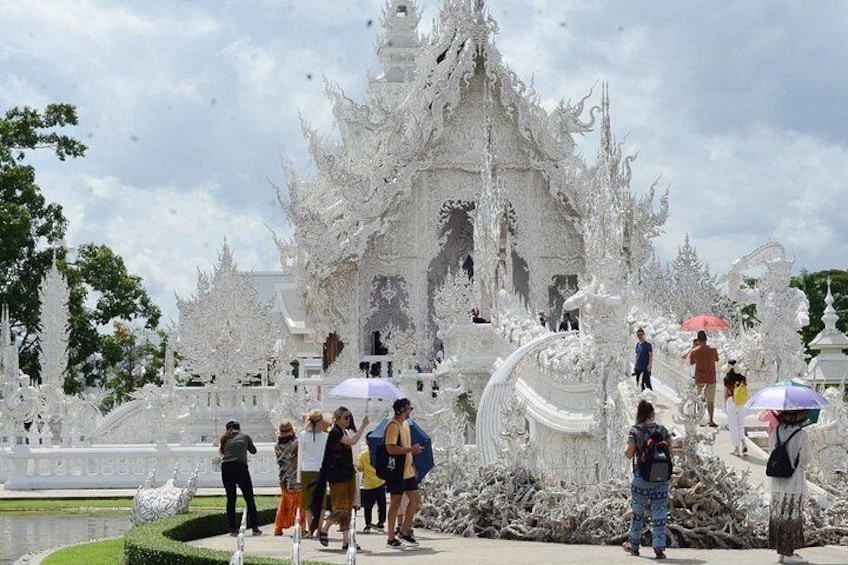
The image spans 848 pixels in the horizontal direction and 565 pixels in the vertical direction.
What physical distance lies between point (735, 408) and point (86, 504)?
796 centimetres

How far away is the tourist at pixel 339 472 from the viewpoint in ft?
40.9

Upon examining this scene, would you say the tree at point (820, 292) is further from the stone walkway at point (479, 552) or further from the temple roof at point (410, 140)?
the stone walkway at point (479, 552)

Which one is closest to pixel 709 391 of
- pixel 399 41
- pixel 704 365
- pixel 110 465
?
pixel 704 365

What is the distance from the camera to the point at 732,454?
591 inches

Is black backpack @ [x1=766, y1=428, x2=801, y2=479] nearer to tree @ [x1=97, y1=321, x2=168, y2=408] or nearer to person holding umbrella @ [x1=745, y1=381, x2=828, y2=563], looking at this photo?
person holding umbrella @ [x1=745, y1=381, x2=828, y2=563]

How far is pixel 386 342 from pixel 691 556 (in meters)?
19.6

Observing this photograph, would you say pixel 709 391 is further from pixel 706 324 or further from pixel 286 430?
pixel 286 430

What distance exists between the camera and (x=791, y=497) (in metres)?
11.1

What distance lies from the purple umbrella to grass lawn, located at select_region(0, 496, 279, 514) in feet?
22.0

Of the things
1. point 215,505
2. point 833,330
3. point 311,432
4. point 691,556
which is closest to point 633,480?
point 691,556

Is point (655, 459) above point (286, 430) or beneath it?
beneath

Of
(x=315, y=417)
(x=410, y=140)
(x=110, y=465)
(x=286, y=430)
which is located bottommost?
(x=110, y=465)

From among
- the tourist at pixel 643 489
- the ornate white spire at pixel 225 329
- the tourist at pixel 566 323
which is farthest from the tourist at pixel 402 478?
A: the tourist at pixel 566 323

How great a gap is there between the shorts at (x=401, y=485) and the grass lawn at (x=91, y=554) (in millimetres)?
2159
